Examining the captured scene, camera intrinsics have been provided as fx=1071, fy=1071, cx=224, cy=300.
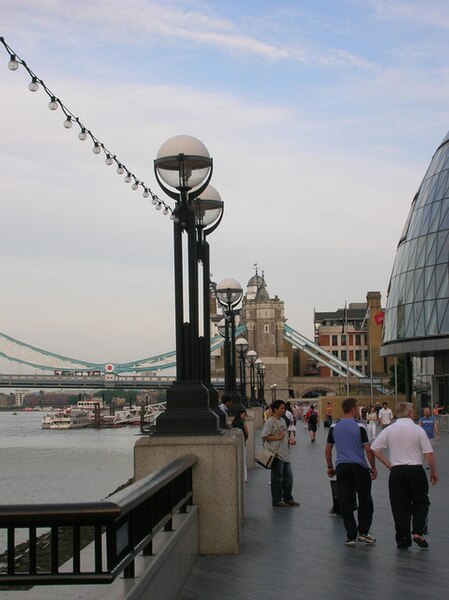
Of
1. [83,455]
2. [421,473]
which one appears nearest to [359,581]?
[421,473]

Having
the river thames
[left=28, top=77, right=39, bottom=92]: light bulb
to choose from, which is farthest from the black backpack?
[left=28, top=77, right=39, bottom=92]: light bulb

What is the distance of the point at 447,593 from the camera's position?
748 cm

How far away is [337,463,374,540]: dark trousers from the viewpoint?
9812mm

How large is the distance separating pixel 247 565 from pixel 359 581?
984mm

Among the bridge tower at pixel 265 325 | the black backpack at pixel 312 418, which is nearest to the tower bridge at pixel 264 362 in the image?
the bridge tower at pixel 265 325

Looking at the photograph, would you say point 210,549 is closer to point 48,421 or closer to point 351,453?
point 351,453

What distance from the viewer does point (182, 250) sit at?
1012cm

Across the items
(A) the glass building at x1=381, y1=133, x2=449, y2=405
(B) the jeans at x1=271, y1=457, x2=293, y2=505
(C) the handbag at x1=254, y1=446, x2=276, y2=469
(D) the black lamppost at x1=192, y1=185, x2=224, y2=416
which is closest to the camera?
(D) the black lamppost at x1=192, y1=185, x2=224, y2=416

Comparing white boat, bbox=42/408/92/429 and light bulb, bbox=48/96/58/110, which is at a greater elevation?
light bulb, bbox=48/96/58/110

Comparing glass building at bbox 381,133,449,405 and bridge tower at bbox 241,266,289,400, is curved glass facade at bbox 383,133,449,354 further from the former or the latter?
bridge tower at bbox 241,266,289,400

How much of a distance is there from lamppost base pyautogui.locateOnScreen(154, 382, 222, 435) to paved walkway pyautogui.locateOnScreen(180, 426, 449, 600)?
3.64 ft

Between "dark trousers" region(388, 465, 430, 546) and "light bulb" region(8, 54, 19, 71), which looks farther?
"dark trousers" region(388, 465, 430, 546)

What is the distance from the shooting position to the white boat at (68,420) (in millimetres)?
128500

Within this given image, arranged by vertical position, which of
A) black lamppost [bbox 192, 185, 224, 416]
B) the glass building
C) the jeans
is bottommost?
the jeans
